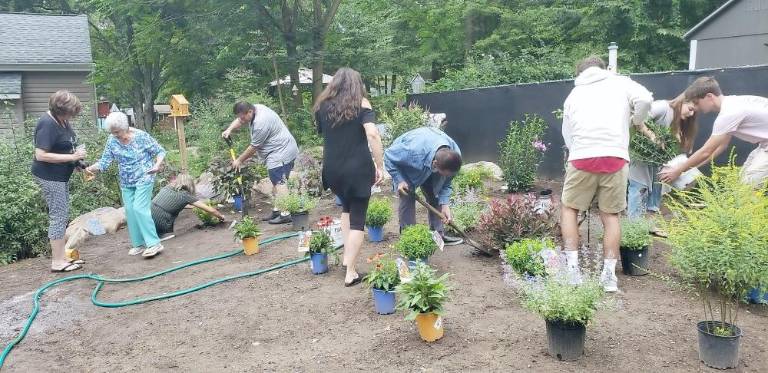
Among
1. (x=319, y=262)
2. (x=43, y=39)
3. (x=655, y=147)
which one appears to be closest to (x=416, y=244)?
(x=319, y=262)

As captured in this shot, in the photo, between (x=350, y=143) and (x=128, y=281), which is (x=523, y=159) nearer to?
(x=350, y=143)

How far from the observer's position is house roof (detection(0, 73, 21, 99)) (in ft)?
41.3

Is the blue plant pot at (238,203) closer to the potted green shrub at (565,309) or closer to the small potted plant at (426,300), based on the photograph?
the small potted plant at (426,300)

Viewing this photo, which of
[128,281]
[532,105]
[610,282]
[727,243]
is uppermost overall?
[532,105]

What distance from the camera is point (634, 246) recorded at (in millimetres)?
4066

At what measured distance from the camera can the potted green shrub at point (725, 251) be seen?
261 cm

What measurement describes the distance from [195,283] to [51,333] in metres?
1.10

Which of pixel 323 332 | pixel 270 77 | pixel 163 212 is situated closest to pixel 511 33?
pixel 270 77

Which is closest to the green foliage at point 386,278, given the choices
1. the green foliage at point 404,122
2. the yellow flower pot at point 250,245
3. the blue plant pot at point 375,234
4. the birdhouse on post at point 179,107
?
the blue plant pot at point 375,234

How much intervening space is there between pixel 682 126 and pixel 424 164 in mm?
2202

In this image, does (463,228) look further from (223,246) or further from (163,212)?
(163,212)

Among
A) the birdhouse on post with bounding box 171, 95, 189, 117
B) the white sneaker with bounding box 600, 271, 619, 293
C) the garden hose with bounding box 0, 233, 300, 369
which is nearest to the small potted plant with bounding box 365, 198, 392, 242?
the garden hose with bounding box 0, 233, 300, 369

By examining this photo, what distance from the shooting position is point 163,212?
6848 mm

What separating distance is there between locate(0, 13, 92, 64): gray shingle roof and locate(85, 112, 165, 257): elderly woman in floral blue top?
9670mm
